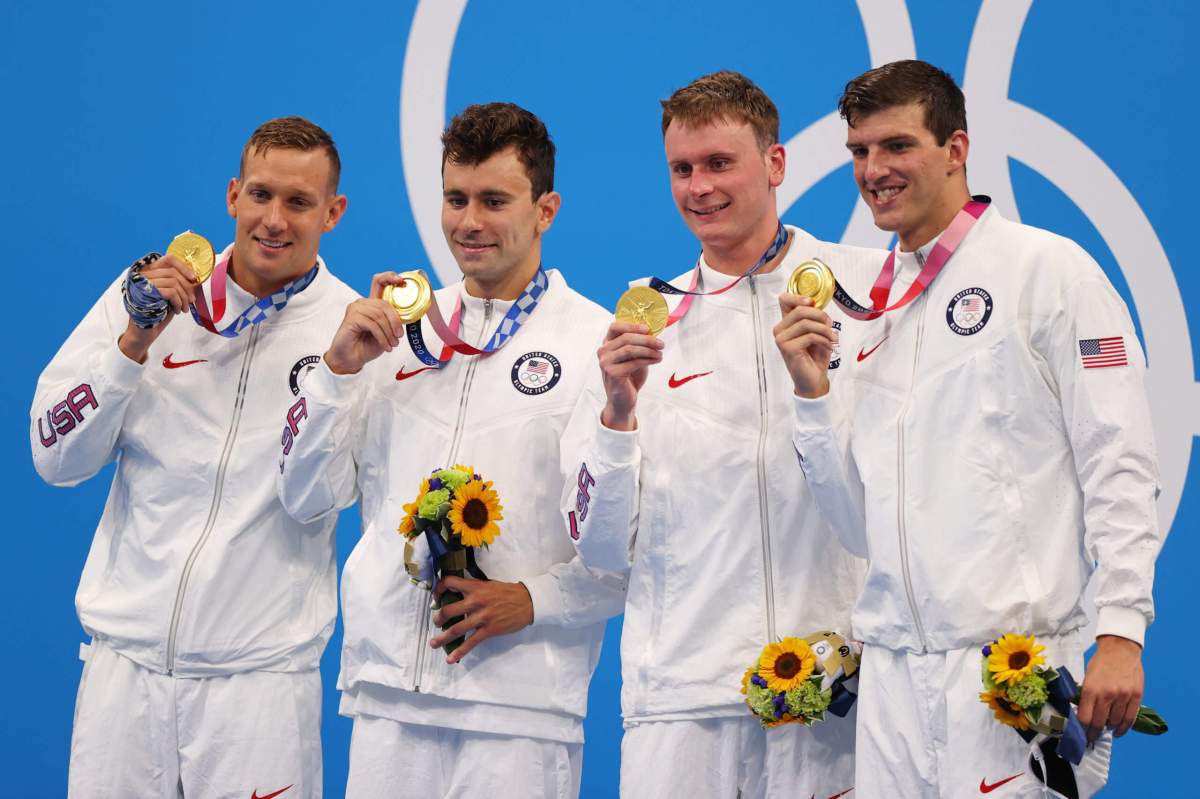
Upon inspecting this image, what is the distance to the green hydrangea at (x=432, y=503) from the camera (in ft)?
10.4

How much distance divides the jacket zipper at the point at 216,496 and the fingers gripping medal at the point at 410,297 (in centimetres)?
49

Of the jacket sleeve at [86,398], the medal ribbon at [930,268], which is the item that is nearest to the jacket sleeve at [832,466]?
the medal ribbon at [930,268]

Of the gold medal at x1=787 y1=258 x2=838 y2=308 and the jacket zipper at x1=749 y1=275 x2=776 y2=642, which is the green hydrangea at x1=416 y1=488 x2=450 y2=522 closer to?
the jacket zipper at x1=749 y1=275 x2=776 y2=642

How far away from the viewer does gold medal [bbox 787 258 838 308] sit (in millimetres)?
3064

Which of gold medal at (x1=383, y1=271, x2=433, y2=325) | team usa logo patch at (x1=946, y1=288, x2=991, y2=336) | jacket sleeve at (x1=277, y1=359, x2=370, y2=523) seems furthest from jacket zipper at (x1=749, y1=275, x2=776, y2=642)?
jacket sleeve at (x1=277, y1=359, x2=370, y2=523)

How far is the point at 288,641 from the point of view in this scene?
140 inches

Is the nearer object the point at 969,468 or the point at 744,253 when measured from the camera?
the point at 969,468

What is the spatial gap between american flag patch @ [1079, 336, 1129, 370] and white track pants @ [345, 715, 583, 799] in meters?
1.61

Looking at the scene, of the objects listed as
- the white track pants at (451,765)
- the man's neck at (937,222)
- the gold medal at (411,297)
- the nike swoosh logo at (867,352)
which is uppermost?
the man's neck at (937,222)

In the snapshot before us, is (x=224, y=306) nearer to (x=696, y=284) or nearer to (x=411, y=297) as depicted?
(x=411, y=297)

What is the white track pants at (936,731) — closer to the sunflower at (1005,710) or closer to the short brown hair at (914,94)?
the sunflower at (1005,710)

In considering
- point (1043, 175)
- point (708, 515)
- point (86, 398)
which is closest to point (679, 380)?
point (708, 515)

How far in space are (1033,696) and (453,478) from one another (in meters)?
1.43

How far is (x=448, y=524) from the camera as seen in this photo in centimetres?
322
